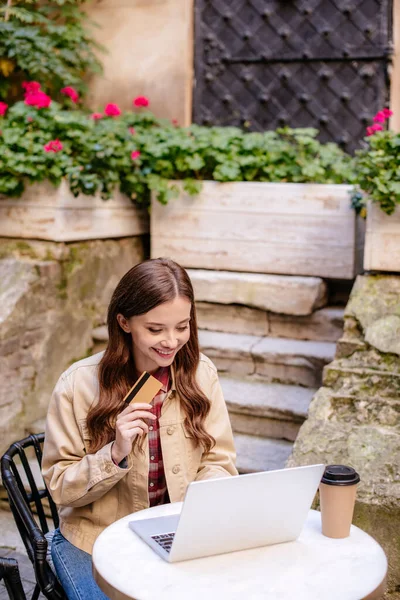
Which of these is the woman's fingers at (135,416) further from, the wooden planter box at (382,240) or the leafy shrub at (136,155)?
the leafy shrub at (136,155)

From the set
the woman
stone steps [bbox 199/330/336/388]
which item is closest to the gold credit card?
the woman

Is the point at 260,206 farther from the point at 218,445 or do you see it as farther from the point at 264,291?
the point at 218,445

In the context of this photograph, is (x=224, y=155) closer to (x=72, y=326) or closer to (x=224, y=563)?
Answer: (x=72, y=326)

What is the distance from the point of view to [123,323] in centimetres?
231

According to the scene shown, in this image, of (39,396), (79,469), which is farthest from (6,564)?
(39,396)

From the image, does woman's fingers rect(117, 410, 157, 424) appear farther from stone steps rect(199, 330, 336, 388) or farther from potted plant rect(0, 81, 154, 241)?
potted plant rect(0, 81, 154, 241)

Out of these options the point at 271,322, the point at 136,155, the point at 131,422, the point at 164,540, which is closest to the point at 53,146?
the point at 136,155

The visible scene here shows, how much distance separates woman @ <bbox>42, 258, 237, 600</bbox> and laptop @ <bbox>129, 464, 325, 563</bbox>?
35 cm

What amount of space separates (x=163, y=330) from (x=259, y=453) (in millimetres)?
2021

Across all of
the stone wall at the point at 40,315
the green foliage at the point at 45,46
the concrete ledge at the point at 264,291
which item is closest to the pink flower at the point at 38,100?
the green foliage at the point at 45,46

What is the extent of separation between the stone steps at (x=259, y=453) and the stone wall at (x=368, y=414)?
53 cm

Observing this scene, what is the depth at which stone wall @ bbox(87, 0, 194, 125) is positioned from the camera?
5977 mm

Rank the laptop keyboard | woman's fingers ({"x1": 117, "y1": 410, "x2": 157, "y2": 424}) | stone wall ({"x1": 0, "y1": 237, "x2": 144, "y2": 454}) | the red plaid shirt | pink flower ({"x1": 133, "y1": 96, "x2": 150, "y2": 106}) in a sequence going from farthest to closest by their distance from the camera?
pink flower ({"x1": 133, "y1": 96, "x2": 150, "y2": 106}), stone wall ({"x1": 0, "y1": 237, "x2": 144, "y2": 454}), the red plaid shirt, woman's fingers ({"x1": 117, "y1": 410, "x2": 157, "y2": 424}), the laptop keyboard

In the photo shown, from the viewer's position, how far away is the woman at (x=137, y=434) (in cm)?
217
